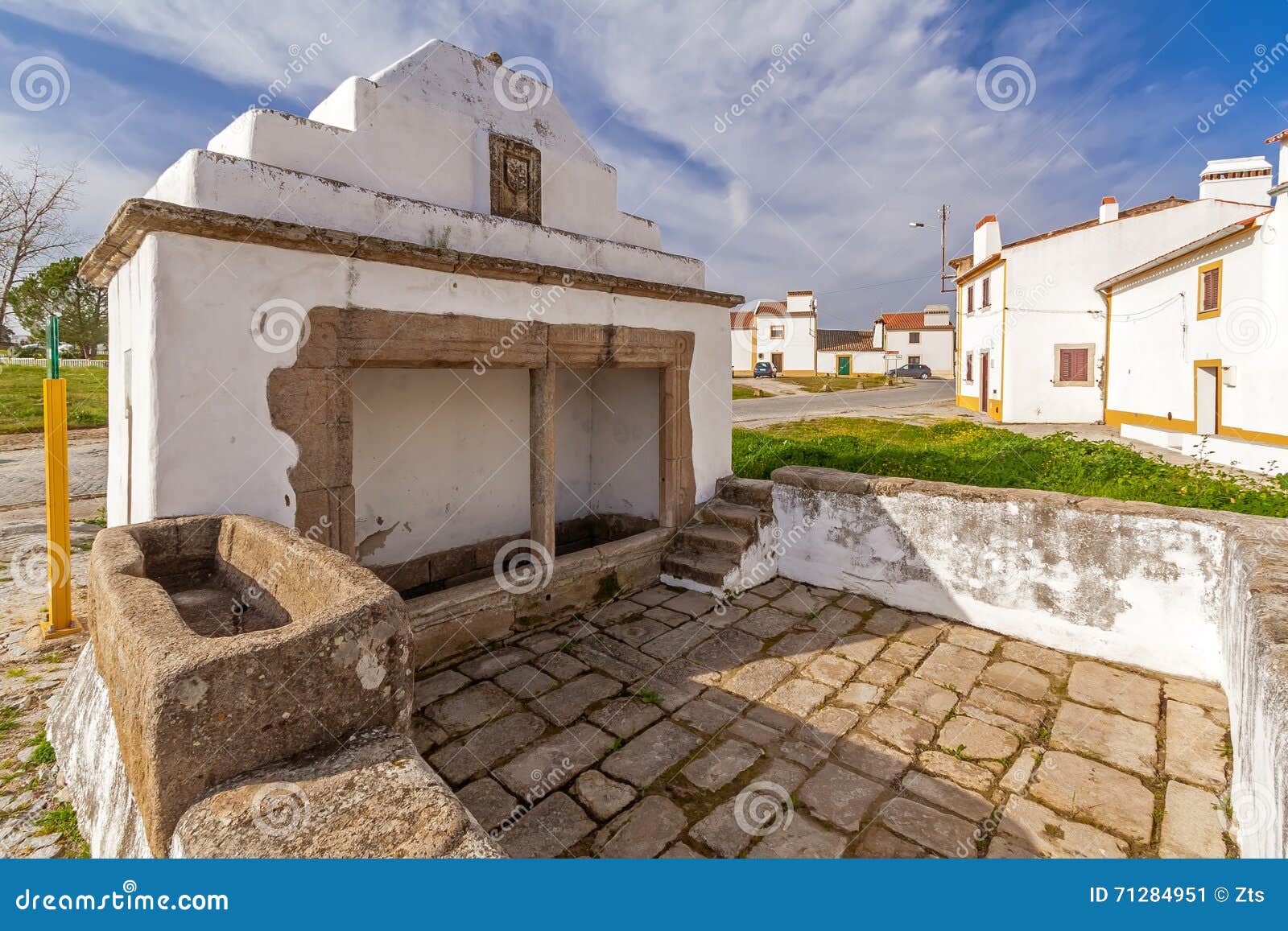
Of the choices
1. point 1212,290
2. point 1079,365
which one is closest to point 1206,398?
point 1212,290

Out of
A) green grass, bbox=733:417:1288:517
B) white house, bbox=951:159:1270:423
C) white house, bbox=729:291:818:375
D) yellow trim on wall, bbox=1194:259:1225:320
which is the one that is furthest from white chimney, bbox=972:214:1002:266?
white house, bbox=729:291:818:375

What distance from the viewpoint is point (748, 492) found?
691 cm

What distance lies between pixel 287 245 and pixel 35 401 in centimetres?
2067

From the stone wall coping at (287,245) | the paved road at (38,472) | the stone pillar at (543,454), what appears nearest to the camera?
the stone wall coping at (287,245)

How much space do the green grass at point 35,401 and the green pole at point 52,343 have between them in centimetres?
1084

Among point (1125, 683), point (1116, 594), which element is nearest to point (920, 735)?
point (1125, 683)

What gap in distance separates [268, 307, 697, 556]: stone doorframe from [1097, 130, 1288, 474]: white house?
645 centimetres

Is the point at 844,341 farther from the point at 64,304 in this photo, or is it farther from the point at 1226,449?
the point at 64,304

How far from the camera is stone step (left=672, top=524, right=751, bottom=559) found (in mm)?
6359

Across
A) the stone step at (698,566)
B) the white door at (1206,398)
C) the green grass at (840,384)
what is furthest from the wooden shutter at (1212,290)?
the green grass at (840,384)

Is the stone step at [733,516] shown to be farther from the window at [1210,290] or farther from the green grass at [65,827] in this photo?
the window at [1210,290]

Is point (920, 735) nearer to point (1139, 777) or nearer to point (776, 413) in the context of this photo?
point (1139, 777)

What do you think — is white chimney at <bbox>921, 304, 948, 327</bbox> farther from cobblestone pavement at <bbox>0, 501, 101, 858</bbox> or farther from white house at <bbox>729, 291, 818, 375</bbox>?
cobblestone pavement at <bbox>0, 501, 101, 858</bbox>

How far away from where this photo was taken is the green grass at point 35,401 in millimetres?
16312
